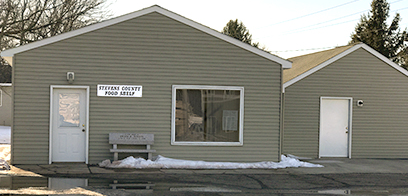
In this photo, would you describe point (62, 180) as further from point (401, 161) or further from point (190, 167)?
point (401, 161)

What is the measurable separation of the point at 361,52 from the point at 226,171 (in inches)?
284

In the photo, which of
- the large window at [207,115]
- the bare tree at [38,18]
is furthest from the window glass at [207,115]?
the bare tree at [38,18]

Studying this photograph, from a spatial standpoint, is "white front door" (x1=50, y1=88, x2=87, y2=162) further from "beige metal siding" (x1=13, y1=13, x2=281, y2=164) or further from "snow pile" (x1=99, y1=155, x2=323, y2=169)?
"snow pile" (x1=99, y1=155, x2=323, y2=169)

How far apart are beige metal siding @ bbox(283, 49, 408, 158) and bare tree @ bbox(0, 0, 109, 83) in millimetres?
14281

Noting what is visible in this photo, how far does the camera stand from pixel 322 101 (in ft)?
47.6

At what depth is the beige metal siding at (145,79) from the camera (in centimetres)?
1092

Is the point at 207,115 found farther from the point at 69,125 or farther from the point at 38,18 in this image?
the point at 38,18

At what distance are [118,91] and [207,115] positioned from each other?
102 inches

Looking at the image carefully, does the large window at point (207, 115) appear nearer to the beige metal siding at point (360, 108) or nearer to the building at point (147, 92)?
the building at point (147, 92)

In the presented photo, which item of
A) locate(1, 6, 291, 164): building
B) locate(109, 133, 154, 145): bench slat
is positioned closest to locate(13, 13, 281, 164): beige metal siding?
locate(1, 6, 291, 164): building

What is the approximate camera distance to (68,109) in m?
11.3

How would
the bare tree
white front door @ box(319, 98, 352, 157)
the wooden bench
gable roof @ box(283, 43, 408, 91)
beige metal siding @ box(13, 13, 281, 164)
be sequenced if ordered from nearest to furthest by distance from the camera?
1. beige metal siding @ box(13, 13, 281, 164)
2. the wooden bench
3. gable roof @ box(283, 43, 408, 91)
4. white front door @ box(319, 98, 352, 157)
5. the bare tree

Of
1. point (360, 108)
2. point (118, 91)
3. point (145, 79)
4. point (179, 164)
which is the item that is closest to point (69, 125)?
point (118, 91)

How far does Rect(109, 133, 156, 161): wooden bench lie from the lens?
11.1 m
